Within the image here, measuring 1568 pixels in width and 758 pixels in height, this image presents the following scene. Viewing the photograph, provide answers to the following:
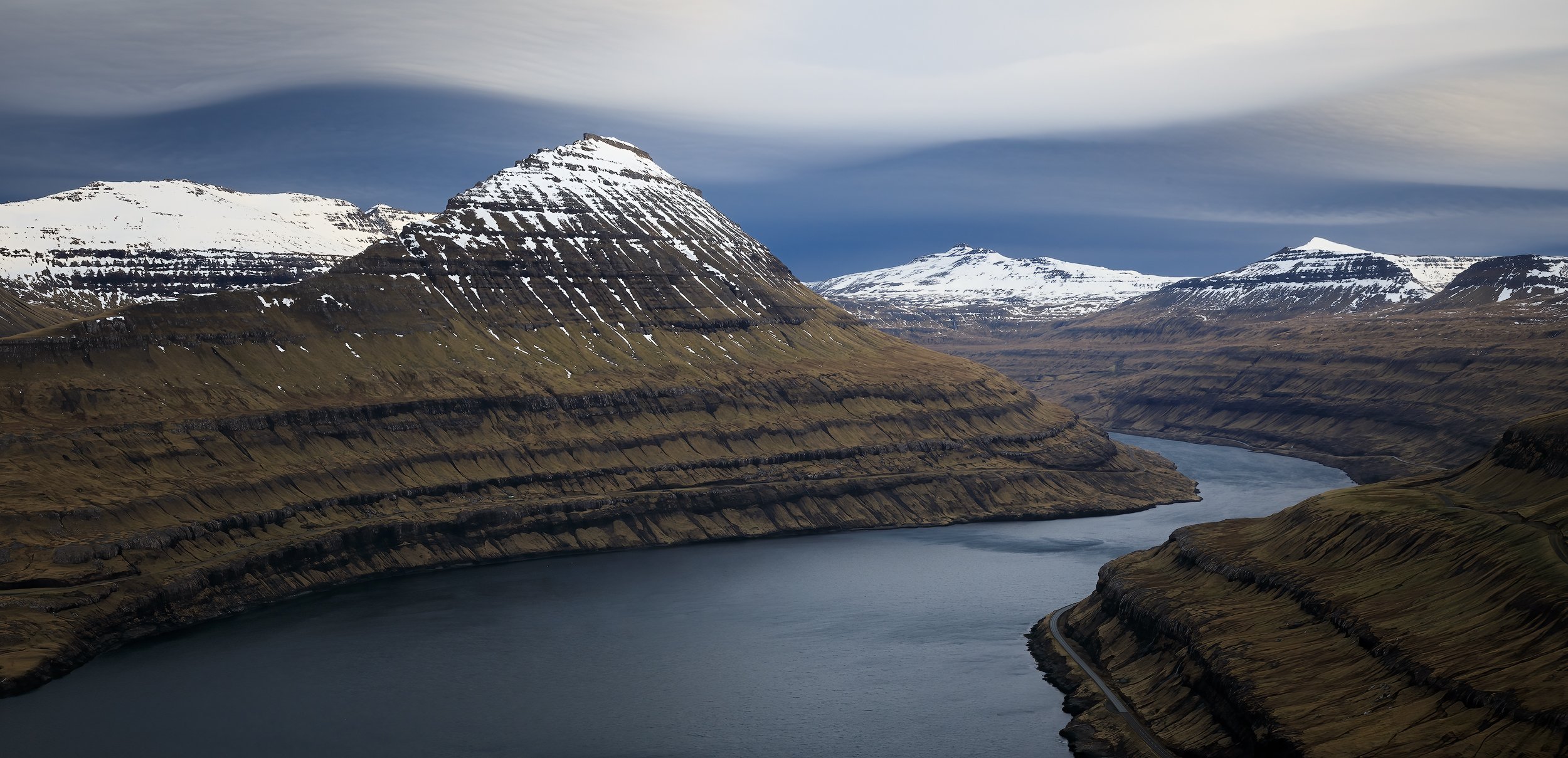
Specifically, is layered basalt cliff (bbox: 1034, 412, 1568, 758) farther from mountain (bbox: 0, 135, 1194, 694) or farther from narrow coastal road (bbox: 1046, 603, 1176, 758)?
mountain (bbox: 0, 135, 1194, 694)

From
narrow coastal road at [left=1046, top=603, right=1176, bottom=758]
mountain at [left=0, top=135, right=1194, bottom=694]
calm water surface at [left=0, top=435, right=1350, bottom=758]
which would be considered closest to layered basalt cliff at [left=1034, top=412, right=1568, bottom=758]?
narrow coastal road at [left=1046, top=603, right=1176, bottom=758]

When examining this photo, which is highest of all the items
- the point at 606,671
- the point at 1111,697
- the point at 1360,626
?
the point at 1360,626

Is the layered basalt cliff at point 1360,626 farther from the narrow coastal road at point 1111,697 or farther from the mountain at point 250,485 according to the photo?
the mountain at point 250,485

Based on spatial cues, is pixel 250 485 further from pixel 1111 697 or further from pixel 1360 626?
pixel 1360 626

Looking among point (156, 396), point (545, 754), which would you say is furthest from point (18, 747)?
point (156, 396)

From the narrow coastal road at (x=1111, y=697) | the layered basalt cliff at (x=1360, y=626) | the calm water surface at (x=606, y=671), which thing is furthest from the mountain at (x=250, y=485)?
the layered basalt cliff at (x=1360, y=626)

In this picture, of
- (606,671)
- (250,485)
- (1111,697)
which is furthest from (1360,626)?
Result: (250,485)

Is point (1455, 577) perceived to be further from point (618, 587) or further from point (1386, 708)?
point (618, 587)
